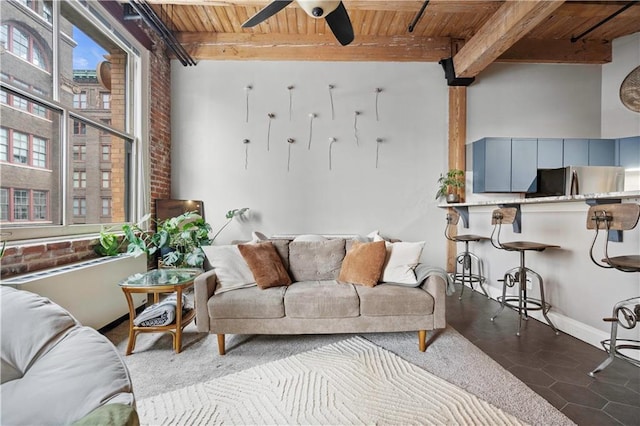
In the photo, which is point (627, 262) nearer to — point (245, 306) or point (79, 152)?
point (245, 306)

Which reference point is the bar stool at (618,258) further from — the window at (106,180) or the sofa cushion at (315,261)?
the window at (106,180)

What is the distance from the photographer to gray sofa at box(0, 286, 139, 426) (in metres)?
0.77

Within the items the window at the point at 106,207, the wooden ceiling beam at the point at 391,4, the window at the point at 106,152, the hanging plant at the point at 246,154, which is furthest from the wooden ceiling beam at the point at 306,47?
the window at the point at 106,207

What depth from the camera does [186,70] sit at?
4270mm

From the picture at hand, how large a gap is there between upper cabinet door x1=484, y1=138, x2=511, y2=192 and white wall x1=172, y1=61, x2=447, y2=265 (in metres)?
0.65

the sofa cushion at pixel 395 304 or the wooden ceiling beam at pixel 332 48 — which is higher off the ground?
the wooden ceiling beam at pixel 332 48

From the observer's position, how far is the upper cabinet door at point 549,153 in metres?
4.24

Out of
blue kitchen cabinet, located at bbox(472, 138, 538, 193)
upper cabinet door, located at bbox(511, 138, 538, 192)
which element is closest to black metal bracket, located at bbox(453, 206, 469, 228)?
blue kitchen cabinet, located at bbox(472, 138, 538, 193)

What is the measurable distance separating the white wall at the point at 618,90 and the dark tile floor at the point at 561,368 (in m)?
3.96

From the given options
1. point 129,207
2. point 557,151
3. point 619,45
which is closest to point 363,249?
point 129,207

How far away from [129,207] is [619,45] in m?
7.80

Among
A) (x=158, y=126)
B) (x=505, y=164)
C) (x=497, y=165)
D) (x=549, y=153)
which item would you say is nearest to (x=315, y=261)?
(x=158, y=126)

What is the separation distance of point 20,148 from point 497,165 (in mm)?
5447

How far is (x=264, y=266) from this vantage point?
2.40m
